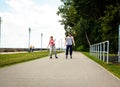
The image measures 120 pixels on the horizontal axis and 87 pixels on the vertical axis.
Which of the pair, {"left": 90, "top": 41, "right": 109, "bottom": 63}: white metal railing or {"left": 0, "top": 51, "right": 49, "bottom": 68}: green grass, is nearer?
{"left": 0, "top": 51, "right": 49, "bottom": 68}: green grass

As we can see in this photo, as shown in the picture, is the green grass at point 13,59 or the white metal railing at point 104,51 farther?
the white metal railing at point 104,51

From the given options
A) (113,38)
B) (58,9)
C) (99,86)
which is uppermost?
(58,9)

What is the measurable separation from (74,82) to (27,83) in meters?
1.43

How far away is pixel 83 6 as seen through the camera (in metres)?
31.6

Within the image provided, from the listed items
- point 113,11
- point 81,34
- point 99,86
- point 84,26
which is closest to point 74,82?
point 99,86

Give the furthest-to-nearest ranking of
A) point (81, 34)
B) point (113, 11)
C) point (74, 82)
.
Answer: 1. point (81, 34)
2. point (113, 11)
3. point (74, 82)

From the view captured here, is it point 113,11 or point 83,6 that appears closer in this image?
point 113,11

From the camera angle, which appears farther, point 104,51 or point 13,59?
point 13,59

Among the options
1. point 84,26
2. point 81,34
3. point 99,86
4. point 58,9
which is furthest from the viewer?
point 58,9

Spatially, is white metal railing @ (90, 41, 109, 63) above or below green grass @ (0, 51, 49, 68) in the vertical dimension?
above

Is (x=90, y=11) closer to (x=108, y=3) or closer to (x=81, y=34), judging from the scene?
(x=108, y=3)

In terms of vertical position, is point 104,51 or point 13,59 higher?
point 104,51

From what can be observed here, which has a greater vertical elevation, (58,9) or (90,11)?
(58,9)

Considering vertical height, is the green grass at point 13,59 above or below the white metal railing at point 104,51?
below
